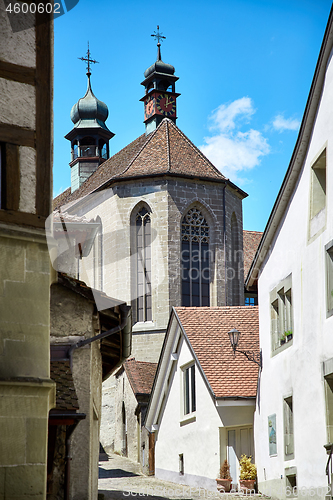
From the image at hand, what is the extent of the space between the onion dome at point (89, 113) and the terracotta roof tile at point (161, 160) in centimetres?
742

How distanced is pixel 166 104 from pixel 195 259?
9.30 m

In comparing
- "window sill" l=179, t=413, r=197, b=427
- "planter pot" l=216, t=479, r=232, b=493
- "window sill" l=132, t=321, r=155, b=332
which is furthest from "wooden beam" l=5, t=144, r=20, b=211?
"window sill" l=132, t=321, r=155, b=332

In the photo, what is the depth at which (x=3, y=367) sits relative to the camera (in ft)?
22.0

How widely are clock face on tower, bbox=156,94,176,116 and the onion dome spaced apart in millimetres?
8414

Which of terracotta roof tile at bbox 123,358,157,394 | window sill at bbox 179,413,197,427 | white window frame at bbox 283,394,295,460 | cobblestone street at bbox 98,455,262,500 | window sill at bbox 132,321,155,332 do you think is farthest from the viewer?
window sill at bbox 132,321,155,332

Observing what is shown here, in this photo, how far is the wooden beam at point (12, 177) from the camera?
7.13 m

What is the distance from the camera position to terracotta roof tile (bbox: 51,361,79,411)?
8.20m

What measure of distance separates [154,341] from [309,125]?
18920 mm

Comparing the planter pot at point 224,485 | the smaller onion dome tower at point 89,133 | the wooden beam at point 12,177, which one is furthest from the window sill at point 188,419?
the smaller onion dome tower at point 89,133

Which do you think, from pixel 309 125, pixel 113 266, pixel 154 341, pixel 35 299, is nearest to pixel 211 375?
pixel 309 125

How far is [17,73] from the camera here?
7.48m

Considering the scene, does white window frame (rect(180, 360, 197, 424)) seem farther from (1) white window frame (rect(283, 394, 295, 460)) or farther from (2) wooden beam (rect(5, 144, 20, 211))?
(2) wooden beam (rect(5, 144, 20, 211))

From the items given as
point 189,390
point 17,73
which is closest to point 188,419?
point 189,390

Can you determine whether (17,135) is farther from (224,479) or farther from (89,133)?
(89,133)
